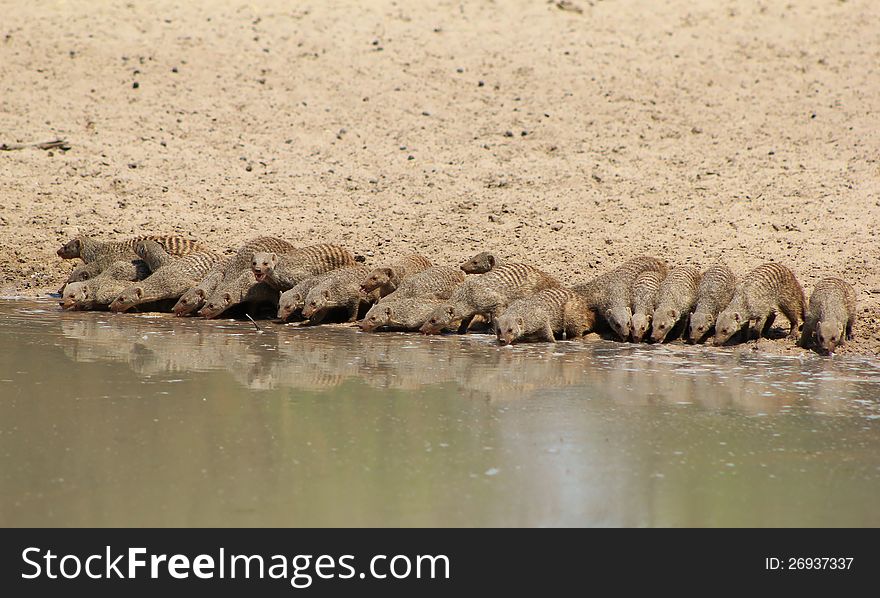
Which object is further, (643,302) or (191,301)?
(191,301)

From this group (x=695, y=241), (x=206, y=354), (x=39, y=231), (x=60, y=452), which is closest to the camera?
(x=60, y=452)

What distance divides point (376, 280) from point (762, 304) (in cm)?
290

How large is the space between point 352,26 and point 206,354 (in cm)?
1057

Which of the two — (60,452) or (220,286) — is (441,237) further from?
(60,452)

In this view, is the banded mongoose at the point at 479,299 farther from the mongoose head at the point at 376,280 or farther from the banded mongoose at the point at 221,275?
the banded mongoose at the point at 221,275

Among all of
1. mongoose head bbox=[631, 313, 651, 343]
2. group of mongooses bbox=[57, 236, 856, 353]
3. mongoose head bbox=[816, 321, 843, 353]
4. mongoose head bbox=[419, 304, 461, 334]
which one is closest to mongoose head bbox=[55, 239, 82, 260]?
group of mongooses bbox=[57, 236, 856, 353]

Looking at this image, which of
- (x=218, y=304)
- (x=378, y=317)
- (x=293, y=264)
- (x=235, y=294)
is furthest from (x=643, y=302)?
(x=218, y=304)

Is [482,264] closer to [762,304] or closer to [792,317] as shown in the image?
[762,304]

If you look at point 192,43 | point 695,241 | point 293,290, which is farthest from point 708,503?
point 192,43

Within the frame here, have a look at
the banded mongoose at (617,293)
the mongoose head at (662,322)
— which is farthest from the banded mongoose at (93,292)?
the mongoose head at (662,322)

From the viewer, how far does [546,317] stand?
7723mm

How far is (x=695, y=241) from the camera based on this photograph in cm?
1027

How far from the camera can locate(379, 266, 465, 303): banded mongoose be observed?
839 cm

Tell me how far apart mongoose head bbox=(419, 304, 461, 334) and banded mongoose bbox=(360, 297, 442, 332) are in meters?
0.12
